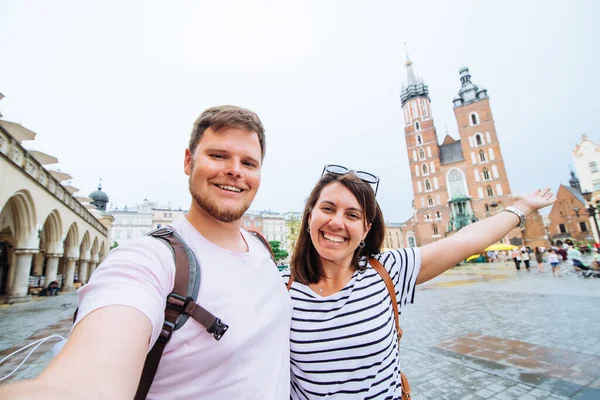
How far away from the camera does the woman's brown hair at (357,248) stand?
1.97 m

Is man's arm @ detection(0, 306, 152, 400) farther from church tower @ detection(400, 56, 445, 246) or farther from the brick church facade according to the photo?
church tower @ detection(400, 56, 445, 246)

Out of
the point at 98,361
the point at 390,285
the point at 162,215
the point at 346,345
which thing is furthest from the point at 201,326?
the point at 162,215

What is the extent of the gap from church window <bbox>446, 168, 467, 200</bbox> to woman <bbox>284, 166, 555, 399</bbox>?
5388cm

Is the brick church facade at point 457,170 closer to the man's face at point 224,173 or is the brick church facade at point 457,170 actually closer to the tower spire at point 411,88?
the tower spire at point 411,88

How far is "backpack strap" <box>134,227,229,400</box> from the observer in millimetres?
1006

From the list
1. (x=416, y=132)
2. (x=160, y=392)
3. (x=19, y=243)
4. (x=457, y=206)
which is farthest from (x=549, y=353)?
(x=416, y=132)

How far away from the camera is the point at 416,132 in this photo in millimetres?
55438

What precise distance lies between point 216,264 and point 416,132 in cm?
6054

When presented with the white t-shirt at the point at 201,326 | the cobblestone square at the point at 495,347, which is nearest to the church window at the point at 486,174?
the cobblestone square at the point at 495,347

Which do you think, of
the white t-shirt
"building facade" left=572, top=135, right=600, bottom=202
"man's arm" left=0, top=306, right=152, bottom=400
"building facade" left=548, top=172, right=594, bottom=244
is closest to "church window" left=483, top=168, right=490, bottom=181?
"building facade" left=572, top=135, right=600, bottom=202

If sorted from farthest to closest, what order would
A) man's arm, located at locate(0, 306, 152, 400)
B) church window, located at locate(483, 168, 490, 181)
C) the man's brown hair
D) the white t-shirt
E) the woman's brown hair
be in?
church window, located at locate(483, 168, 490, 181), the woman's brown hair, the man's brown hair, the white t-shirt, man's arm, located at locate(0, 306, 152, 400)

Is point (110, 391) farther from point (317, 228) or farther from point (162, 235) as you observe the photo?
point (317, 228)

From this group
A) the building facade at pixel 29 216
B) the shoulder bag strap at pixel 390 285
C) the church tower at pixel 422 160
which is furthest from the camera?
the church tower at pixel 422 160

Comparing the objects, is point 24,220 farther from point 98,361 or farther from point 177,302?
point 98,361
